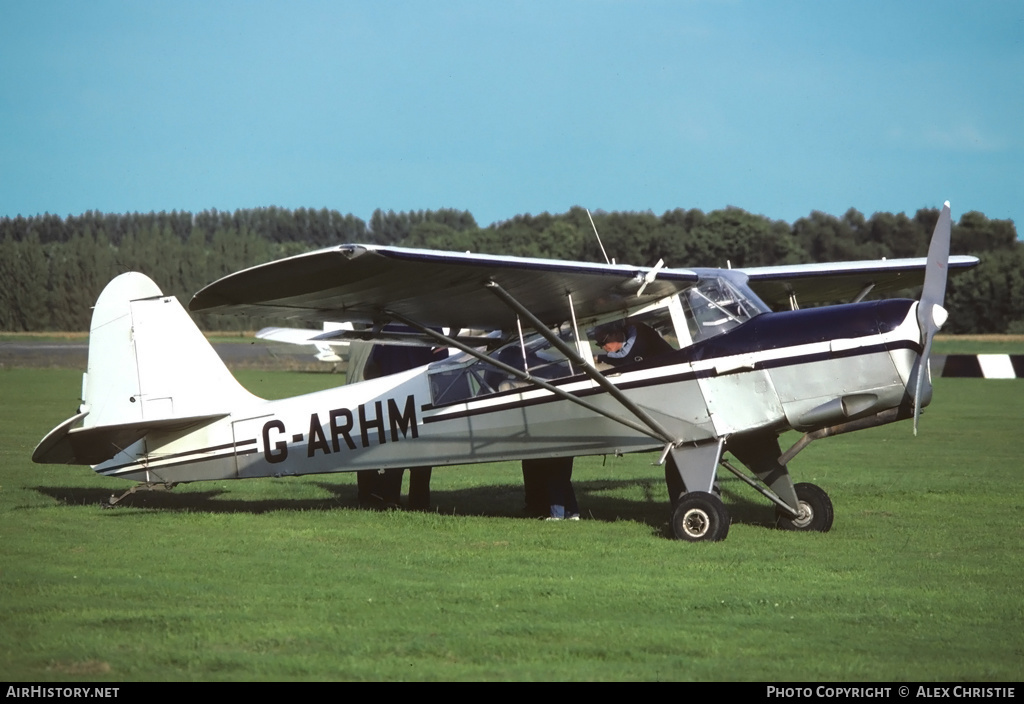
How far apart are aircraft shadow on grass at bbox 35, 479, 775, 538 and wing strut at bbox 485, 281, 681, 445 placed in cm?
110

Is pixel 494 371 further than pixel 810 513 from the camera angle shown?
Yes

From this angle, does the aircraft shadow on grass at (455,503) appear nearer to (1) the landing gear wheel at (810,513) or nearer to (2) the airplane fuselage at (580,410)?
(1) the landing gear wheel at (810,513)

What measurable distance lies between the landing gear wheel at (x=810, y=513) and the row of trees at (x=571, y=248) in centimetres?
4208

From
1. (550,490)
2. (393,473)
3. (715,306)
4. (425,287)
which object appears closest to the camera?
(425,287)

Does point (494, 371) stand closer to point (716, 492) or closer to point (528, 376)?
point (528, 376)

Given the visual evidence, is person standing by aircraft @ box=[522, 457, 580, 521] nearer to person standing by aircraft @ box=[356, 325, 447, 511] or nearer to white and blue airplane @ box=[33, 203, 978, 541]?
white and blue airplane @ box=[33, 203, 978, 541]

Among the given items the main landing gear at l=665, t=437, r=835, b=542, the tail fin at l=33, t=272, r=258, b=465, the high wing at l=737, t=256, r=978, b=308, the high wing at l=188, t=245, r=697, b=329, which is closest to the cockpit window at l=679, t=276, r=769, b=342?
the high wing at l=188, t=245, r=697, b=329

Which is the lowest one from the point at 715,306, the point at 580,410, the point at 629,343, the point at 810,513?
the point at 810,513

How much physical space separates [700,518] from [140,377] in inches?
217

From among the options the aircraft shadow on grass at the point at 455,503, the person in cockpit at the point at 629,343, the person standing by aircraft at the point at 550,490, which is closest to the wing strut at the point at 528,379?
the person in cockpit at the point at 629,343

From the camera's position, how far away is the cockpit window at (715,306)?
31.2ft

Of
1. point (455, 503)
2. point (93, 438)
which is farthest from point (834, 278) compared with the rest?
point (93, 438)

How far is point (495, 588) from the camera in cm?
724

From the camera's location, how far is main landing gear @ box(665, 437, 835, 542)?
9.14 m
